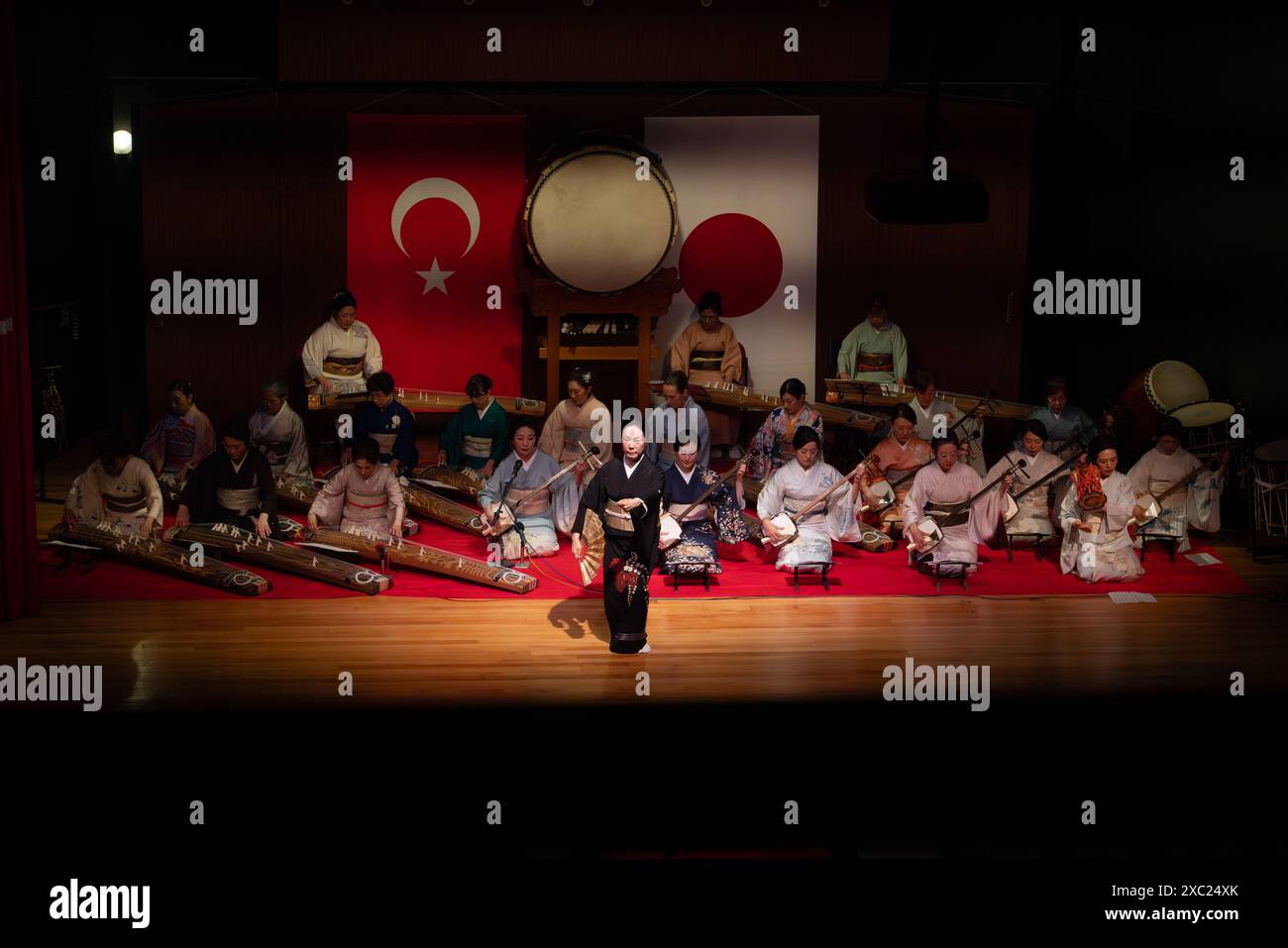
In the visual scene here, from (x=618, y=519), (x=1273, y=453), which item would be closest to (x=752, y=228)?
(x=1273, y=453)

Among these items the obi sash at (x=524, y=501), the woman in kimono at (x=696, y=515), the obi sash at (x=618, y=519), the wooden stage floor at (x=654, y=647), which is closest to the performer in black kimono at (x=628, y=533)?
the obi sash at (x=618, y=519)

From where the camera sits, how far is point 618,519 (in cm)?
784

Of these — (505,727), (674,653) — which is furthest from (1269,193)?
(505,727)

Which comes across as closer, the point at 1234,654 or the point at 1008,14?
the point at 1234,654

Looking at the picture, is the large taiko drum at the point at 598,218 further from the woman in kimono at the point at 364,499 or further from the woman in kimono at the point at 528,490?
the woman in kimono at the point at 364,499

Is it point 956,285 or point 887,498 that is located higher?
point 956,285

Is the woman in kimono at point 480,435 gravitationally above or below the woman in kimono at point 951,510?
above

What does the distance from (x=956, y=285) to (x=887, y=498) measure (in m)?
2.42

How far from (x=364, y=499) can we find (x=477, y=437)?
1227 mm

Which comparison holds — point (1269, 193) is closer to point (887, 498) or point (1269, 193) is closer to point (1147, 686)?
point (887, 498)

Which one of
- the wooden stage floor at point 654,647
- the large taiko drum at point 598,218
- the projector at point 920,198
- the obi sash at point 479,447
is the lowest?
the wooden stage floor at point 654,647

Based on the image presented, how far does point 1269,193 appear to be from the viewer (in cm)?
989

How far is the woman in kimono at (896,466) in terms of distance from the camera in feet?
31.9

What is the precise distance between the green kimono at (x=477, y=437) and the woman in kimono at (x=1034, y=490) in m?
3.17
